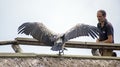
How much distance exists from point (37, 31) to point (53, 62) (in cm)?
91

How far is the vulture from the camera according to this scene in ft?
34.7

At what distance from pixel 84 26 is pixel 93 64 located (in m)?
1.06

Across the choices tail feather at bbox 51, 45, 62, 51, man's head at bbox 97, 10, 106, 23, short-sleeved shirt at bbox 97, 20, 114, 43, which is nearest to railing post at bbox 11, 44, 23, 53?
tail feather at bbox 51, 45, 62, 51

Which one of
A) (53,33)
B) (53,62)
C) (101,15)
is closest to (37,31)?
(53,33)

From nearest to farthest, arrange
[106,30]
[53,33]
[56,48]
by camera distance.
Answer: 1. [56,48]
2. [53,33]
3. [106,30]

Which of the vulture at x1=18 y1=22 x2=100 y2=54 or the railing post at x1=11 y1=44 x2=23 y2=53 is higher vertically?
the vulture at x1=18 y1=22 x2=100 y2=54

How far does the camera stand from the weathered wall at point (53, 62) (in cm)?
1085

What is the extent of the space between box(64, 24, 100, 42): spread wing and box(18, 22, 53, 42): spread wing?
505 mm

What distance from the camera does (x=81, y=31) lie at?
11164mm

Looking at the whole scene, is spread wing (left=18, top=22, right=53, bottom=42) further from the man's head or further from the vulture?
the man's head

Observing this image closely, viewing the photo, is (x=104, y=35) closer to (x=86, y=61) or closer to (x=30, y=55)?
(x=86, y=61)

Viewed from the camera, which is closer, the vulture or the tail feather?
the tail feather

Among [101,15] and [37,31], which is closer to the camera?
[37,31]

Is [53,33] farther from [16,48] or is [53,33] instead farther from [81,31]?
[16,48]
